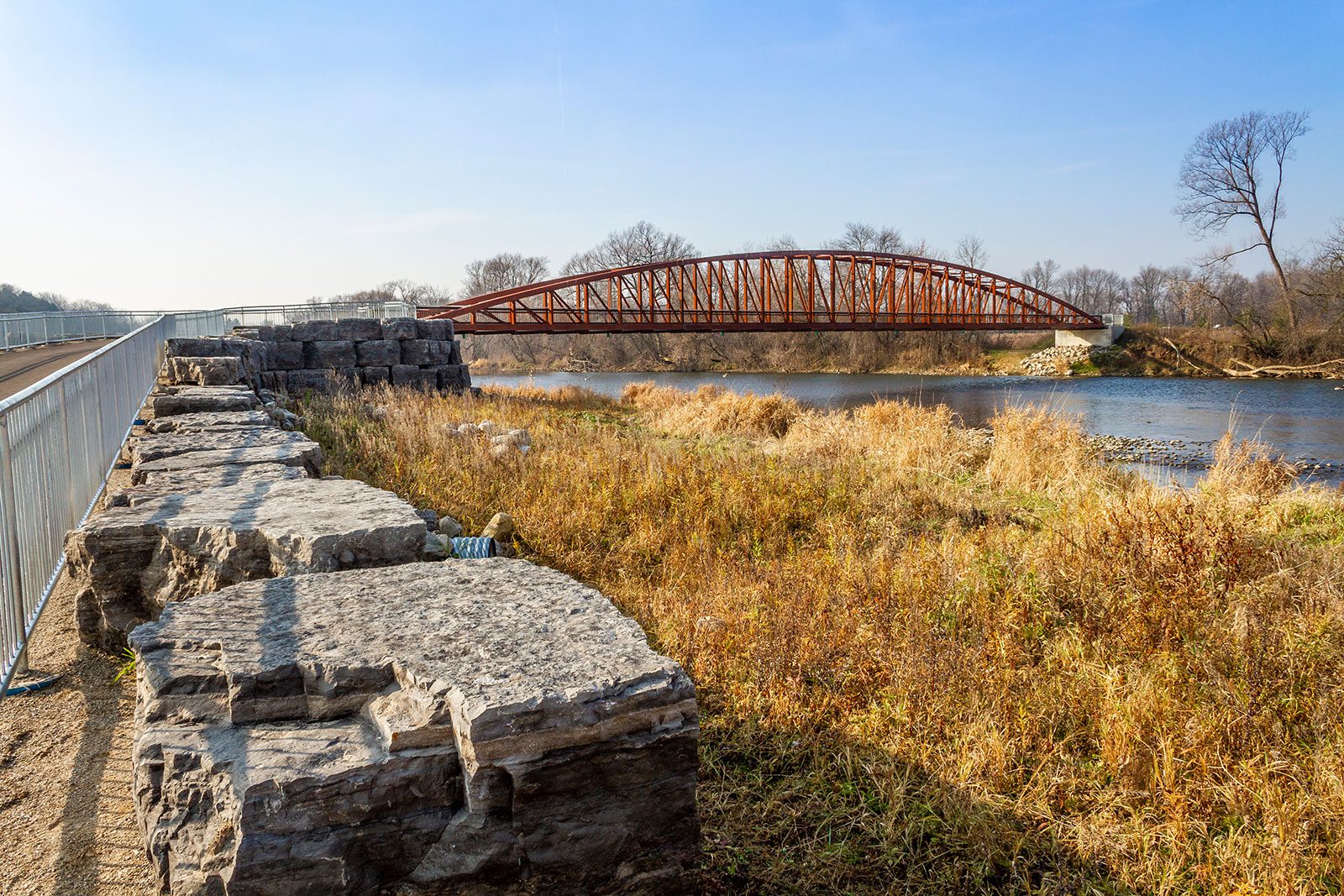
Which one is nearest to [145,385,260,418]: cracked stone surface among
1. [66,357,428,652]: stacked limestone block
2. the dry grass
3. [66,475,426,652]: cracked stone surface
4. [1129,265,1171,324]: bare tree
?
the dry grass

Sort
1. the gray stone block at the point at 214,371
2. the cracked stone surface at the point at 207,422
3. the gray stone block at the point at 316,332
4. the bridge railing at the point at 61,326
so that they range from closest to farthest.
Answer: the cracked stone surface at the point at 207,422 → the gray stone block at the point at 214,371 → the gray stone block at the point at 316,332 → the bridge railing at the point at 61,326

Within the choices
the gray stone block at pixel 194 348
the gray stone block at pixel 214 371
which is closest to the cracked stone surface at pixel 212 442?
the gray stone block at pixel 214 371

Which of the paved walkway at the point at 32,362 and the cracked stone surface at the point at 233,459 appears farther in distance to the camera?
the paved walkway at the point at 32,362

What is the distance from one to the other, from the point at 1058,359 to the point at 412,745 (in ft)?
172

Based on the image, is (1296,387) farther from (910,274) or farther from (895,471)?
(895,471)

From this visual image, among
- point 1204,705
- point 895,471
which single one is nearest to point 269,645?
point 1204,705

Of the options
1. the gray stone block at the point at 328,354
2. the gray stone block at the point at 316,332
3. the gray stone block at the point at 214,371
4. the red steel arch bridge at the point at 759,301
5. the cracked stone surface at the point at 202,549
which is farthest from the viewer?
the red steel arch bridge at the point at 759,301

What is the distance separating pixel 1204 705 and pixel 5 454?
5.46 metres

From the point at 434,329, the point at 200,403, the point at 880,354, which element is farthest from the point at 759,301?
the point at 200,403

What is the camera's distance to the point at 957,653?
161 inches

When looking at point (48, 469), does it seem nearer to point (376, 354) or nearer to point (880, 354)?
point (376, 354)

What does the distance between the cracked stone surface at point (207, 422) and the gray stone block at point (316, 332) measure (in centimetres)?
1199

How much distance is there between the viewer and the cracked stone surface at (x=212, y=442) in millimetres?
5500

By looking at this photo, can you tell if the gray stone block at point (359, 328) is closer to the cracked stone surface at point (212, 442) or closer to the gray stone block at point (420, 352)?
the gray stone block at point (420, 352)
